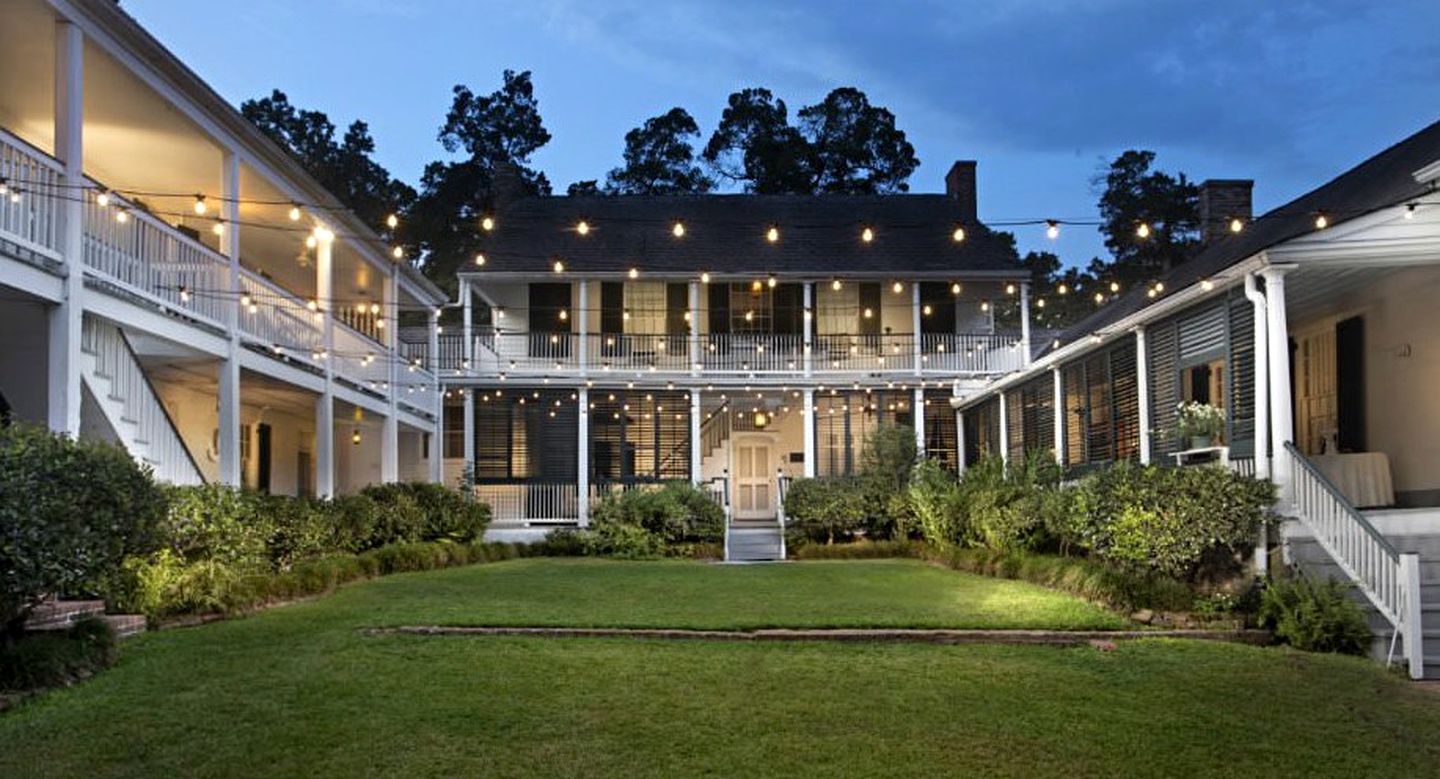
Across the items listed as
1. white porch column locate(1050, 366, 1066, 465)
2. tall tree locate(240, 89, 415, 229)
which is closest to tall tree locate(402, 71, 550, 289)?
tall tree locate(240, 89, 415, 229)

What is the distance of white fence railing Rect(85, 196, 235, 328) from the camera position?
11344 mm

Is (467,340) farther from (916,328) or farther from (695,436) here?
(916,328)

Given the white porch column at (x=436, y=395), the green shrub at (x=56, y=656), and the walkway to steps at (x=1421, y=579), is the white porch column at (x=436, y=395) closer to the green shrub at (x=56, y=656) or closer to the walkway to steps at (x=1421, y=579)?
the green shrub at (x=56, y=656)

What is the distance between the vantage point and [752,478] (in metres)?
27.1

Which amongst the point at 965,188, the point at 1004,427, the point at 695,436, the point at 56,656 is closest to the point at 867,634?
the point at 56,656

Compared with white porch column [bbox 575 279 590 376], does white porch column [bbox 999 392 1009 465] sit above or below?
below

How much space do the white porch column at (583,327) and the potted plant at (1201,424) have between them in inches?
598

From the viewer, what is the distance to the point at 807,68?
179875 mm

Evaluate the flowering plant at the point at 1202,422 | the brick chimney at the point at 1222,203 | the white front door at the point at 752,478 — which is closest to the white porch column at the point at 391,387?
the white front door at the point at 752,478

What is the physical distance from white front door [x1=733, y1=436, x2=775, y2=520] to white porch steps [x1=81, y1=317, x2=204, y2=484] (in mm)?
15508

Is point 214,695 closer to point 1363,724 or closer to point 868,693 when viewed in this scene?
point 868,693

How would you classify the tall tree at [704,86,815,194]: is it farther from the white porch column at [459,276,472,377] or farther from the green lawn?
the green lawn

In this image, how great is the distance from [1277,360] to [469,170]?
3860 centimetres

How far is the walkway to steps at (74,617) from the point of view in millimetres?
8609
